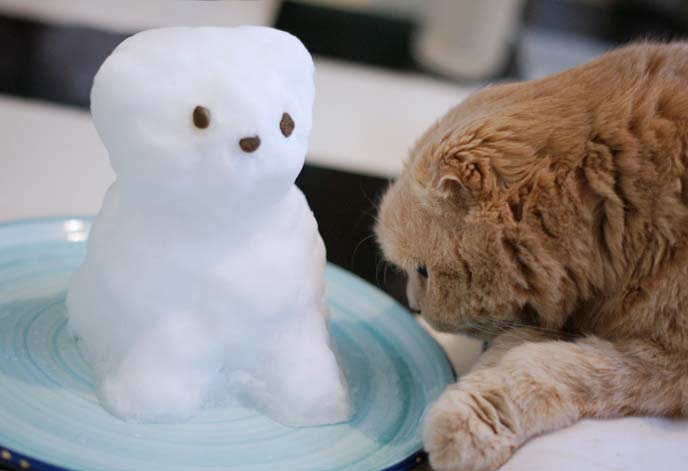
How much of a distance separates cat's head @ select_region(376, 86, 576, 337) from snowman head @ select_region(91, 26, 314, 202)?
0.23 m

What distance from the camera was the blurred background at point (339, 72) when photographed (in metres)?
1.67

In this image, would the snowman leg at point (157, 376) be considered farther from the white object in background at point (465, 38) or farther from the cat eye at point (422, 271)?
the white object in background at point (465, 38)

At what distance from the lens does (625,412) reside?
3.49 ft

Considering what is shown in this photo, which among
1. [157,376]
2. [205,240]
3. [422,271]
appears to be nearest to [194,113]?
[205,240]

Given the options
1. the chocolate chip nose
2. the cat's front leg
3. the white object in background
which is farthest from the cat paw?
the white object in background

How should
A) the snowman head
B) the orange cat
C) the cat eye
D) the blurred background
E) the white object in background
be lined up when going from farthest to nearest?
the white object in background
the blurred background
the cat eye
the orange cat
the snowman head

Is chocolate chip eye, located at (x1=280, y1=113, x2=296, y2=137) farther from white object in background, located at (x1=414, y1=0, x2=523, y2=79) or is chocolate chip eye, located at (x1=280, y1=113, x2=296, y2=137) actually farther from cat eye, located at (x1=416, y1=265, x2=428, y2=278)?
white object in background, located at (x1=414, y1=0, x2=523, y2=79)

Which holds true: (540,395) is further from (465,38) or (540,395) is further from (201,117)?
(465,38)

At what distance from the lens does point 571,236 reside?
3.57 feet

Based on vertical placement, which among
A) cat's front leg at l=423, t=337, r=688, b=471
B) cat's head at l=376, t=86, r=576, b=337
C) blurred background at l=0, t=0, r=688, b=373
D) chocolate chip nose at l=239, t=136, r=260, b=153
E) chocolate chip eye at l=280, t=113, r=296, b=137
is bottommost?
blurred background at l=0, t=0, r=688, b=373

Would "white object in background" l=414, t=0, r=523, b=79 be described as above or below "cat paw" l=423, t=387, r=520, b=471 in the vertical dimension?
below

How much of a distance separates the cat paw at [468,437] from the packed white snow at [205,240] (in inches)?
4.6

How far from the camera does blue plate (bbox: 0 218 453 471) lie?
3.01 ft

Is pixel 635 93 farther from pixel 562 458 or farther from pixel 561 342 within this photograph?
pixel 562 458
